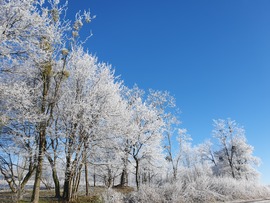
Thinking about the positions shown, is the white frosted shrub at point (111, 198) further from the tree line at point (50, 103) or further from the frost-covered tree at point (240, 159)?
the frost-covered tree at point (240, 159)

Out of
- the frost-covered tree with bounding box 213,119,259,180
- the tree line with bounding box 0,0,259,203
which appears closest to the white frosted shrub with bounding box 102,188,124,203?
the tree line with bounding box 0,0,259,203

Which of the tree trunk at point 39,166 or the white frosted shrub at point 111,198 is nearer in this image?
the tree trunk at point 39,166

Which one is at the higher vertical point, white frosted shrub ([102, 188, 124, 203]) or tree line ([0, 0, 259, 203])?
tree line ([0, 0, 259, 203])

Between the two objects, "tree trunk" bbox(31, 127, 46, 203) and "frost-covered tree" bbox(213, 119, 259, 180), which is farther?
"frost-covered tree" bbox(213, 119, 259, 180)

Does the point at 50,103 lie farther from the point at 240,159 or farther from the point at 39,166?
the point at 240,159

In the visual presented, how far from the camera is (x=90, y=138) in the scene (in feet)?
40.9

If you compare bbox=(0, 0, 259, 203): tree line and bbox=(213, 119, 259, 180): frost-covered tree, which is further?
bbox=(213, 119, 259, 180): frost-covered tree

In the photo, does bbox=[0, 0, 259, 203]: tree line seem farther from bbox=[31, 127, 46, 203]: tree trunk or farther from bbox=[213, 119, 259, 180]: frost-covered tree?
bbox=[213, 119, 259, 180]: frost-covered tree

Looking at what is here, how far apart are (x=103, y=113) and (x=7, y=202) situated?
689 cm

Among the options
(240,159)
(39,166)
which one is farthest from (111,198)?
(240,159)

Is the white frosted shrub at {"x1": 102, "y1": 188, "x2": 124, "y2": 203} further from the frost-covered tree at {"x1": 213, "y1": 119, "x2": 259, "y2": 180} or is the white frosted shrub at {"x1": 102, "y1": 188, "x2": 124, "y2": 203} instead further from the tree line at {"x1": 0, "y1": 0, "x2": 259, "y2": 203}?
the frost-covered tree at {"x1": 213, "y1": 119, "x2": 259, "y2": 180}

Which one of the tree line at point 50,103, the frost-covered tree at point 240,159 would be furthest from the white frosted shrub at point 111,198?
the frost-covered tree at point 240,159

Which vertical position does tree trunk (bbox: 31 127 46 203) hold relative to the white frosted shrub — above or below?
above

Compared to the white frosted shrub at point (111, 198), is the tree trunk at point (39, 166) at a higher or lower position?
higher
